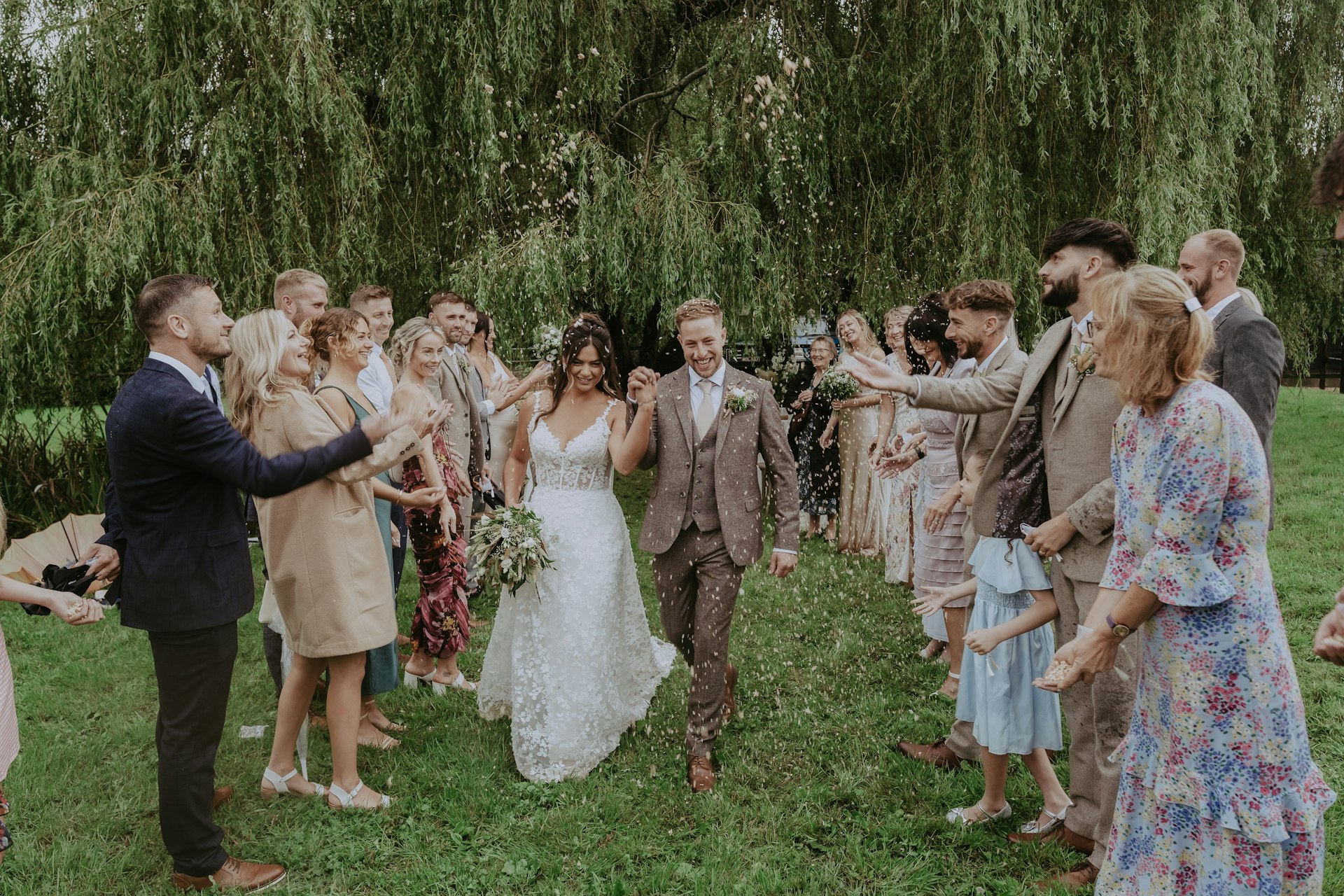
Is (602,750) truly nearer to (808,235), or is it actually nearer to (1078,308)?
(1078,308)

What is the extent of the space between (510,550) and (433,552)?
136cm

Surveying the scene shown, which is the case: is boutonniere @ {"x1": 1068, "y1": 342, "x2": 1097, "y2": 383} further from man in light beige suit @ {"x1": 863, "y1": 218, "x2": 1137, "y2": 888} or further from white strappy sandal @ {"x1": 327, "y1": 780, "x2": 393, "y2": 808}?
white strappy sandal @ {"x1": 327, "y1": 780, "x2": 393, "y2": 808}

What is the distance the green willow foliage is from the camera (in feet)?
25.8

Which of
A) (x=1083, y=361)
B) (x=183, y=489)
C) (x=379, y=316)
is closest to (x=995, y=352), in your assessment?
(x=1083, y=361)

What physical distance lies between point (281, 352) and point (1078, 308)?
340 centimetres

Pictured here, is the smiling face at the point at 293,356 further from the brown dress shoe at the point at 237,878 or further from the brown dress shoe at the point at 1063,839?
the brown dress shoe at the point at 1063,839

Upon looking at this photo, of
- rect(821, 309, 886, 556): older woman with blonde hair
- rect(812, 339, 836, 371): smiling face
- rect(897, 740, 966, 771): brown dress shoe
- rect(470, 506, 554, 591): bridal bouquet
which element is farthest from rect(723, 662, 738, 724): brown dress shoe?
rect(812, 339, 836, 371): smiling face

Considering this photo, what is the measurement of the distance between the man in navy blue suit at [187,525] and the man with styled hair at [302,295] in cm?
170

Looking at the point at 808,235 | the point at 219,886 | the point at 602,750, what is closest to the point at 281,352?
the point at 219,886

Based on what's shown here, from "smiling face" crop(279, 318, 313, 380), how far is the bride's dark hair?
1327mm

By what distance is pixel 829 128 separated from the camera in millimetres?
9234

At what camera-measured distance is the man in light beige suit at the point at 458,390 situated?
654cm

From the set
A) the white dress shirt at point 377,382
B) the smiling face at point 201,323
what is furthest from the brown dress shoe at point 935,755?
the smiling face at point 201,323

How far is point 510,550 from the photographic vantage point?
4.59 meters
